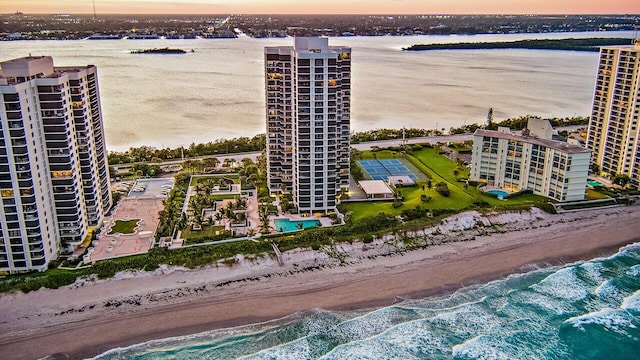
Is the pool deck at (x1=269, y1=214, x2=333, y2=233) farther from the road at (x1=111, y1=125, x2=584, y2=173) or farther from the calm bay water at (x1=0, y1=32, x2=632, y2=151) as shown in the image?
the calm bay water at (x1=0, y1=32, x2=632, y2=151)

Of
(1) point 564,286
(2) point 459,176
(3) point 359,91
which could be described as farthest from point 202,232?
(3) point 359,91

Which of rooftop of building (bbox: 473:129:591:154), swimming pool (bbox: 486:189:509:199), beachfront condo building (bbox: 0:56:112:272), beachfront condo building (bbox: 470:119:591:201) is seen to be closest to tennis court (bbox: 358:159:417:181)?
beachfront condo building (bbox: 470:119:591:201)

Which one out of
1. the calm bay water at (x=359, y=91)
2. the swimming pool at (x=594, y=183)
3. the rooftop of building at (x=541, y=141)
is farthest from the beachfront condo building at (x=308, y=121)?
the calm bay water at (x=359, y=91)

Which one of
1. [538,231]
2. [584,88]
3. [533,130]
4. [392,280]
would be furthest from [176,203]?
[584,88]

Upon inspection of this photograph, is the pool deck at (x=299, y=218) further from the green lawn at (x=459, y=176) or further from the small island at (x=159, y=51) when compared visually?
the small island at (x=159, y=51)

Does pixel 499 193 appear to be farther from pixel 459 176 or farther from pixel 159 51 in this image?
pixel 159 51

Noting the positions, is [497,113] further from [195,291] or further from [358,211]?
[195,291]

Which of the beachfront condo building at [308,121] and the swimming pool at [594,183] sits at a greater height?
the beachfront condo building at [308,121]

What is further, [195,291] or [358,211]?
[358,211]
